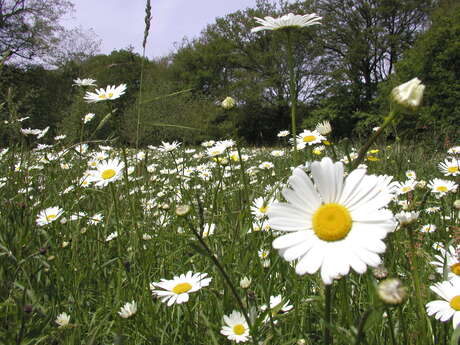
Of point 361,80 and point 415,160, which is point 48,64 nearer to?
point 361,80

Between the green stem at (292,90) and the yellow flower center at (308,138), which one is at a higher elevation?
the yellow flower center at (308,138)

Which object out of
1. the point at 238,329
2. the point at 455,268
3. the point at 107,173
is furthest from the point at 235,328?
→ the point at 107,173

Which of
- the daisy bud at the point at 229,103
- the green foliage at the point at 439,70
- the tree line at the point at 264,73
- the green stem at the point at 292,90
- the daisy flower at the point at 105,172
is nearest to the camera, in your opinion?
the green stem at the point at 292,90

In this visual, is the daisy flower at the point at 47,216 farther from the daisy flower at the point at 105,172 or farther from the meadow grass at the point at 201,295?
the daisy flower at the point at 105,172

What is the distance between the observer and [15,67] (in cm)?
1691

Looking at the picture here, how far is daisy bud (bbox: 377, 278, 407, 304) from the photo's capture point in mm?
421

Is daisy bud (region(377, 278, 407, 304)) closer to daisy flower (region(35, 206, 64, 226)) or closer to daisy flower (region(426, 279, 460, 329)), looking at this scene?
daisy flower (region(426, 279, 460, 329))

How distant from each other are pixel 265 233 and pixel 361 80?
64.8 ft

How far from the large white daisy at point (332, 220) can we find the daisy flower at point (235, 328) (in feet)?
1.21

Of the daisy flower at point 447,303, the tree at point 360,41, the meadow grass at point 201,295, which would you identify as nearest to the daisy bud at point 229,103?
the meadow grass at point 201,295

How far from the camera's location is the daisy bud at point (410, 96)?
0.51 m

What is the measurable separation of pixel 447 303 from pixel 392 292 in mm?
452

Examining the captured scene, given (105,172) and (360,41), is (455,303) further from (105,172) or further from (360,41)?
(360,41)

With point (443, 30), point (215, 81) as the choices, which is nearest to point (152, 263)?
point (443, 30)
